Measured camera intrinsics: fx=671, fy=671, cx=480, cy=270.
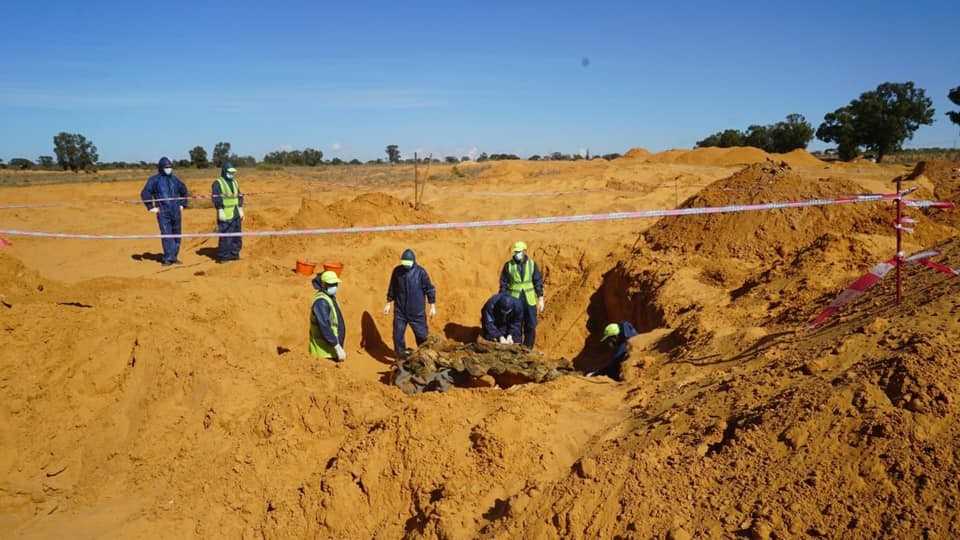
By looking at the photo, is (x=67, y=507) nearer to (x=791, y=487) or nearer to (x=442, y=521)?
(x=442, y=521)

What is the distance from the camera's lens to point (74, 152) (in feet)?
164

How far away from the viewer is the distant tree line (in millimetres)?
40250

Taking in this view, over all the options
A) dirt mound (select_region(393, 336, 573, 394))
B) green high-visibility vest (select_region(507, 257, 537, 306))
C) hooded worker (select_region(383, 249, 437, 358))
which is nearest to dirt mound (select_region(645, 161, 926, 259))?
green high-visibility vest (select_region(507, 257, 537, 306))

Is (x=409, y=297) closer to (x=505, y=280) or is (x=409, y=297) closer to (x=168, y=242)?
(x=505, y=280)

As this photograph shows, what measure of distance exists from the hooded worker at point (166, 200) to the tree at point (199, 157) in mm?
44022

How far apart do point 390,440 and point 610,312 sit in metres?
7.39

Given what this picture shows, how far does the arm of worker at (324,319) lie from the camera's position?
24.3 feet

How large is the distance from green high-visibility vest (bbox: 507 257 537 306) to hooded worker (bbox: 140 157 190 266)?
250 inches

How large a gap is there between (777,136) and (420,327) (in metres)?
38.5

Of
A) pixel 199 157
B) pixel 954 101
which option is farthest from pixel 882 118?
pixel 199 157

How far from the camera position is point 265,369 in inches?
263

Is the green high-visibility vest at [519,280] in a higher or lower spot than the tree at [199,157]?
lower

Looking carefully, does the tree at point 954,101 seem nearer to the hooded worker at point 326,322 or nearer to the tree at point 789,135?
the tree at point 789,135

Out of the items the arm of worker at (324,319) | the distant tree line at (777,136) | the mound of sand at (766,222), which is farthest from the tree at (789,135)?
the arm of worker at (324,319)
